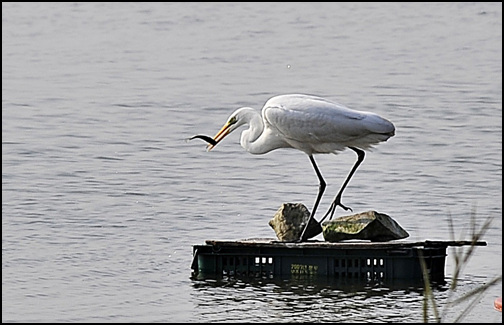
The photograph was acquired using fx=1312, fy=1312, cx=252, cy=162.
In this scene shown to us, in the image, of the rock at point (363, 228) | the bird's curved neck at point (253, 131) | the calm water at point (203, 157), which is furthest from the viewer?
the bird's curved neck at point (253, 131)

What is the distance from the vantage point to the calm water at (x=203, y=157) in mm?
9734

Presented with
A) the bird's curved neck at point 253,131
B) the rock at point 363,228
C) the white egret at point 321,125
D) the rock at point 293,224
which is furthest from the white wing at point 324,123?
the rock at point 363,228

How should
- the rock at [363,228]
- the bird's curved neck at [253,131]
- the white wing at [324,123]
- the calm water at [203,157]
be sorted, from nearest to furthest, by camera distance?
the calm water at [203,157] < the rock at [363,228] < the white wing at [324,123] < the bird's curved neck at [253,131]

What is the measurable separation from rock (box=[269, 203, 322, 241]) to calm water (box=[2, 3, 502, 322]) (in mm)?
601

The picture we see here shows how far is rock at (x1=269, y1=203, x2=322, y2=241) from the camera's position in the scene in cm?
1040

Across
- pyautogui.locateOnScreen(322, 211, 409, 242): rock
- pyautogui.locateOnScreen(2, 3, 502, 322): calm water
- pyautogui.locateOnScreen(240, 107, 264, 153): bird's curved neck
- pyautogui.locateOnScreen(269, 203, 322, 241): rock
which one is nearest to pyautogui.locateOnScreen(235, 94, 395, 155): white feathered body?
pyautogui.locateOnScreen(240, 107, 264, 153): bird's curved neck

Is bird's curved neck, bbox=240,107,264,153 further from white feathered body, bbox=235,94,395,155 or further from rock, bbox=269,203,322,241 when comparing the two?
rock, bbox=269,203,322,241

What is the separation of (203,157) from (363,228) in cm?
614

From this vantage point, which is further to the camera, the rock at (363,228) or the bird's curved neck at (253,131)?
the bird's curved neck at (253,131)

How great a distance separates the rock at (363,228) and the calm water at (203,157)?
0.48 meters

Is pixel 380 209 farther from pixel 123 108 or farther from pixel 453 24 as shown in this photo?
pixel 453 24

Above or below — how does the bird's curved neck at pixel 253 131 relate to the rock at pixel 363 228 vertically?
above

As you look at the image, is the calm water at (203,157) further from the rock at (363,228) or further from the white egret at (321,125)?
the white egret at (321,125)

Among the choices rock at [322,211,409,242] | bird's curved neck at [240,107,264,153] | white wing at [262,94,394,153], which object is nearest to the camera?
rock at [322,211,409,242]
